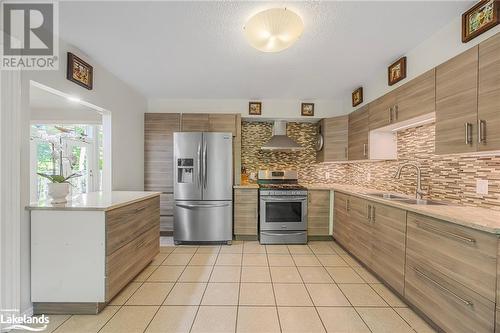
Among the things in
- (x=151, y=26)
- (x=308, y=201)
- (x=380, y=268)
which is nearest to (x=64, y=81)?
(x=151, y=26)

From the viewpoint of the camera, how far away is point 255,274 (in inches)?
95.7

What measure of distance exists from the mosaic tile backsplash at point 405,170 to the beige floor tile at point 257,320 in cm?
183

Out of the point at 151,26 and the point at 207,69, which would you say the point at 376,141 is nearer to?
the point at 207,69

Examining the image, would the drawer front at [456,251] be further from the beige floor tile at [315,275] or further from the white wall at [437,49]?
the white wall at [437,49]

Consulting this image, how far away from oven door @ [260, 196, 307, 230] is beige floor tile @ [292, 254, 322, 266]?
20.3 inches

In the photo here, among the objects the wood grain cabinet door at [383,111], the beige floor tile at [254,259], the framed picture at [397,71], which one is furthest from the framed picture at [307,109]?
the beige floor tile at [254,259]

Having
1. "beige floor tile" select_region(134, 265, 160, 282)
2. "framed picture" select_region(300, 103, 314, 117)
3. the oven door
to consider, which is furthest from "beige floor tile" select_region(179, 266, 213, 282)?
"framed picture" select_region(300, 103, 314, 117)

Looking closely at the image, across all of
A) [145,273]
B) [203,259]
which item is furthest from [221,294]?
[145,273]

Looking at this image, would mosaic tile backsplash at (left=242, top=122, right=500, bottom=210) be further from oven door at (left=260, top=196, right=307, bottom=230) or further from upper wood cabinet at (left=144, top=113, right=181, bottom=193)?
upper wood cabinet at (left=144, top=113, right=181, bottom=193)

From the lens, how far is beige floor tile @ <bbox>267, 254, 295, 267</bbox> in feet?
8.83

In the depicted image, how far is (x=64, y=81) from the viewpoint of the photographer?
→ 2.07 meters

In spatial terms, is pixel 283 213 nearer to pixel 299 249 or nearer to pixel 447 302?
pixel 299 249

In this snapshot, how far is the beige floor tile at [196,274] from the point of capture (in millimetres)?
2320

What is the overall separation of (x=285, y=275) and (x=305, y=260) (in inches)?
20.1
